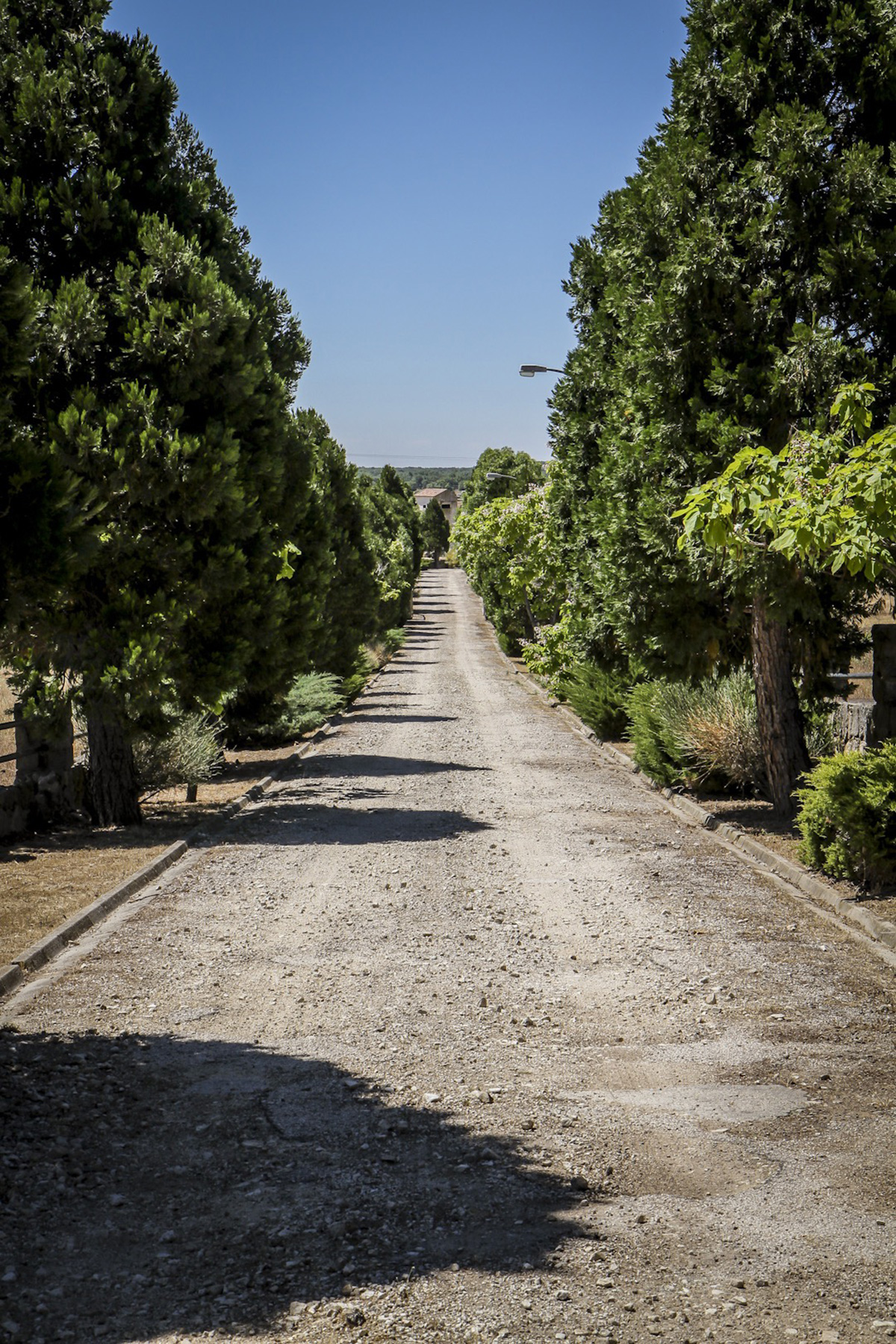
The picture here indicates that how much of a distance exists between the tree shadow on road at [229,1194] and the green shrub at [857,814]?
4.88 meters

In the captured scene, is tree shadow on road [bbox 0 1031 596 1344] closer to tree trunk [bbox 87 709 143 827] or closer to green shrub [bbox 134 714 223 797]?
tree trunk [bbox 87 709 143 827]

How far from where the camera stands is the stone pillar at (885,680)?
11.7 metres

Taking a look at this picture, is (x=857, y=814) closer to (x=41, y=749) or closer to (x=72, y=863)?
(x=72, y=863)

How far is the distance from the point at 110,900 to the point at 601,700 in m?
13.5

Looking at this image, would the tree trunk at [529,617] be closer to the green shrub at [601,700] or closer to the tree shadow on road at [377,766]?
the green shrub at [601,700]

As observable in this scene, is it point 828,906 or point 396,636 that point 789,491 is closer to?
point 828,906

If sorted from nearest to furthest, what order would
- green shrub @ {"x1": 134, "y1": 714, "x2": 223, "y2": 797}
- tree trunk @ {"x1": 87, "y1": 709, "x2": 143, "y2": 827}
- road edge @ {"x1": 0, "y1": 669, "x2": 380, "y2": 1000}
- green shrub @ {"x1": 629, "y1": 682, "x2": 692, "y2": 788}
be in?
road edge @ {"x1": 0, "y1": 669, "x2": 380, "y2": 1000} → tree trunk @ {"x1": 87, "y1": 709, "x2": 143, "y2": 827} → green shrub @ {"x1": 629, "y1": 682, "x2": 692, "y2": 788} → green shrub @ {"x1": 134, "y1": 714, "x2": 223, "y2": 797}

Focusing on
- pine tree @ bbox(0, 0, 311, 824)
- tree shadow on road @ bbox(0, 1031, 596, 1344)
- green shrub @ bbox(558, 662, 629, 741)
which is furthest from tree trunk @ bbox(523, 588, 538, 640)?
tree shadow on road @ bbox(0, 1031, 596, 1344)

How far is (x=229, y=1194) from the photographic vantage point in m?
4.61

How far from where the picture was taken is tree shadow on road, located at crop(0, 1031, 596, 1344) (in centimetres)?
389

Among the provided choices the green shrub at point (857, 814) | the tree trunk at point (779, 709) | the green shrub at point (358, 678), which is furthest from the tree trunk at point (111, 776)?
the green shrub at point (358, 678)

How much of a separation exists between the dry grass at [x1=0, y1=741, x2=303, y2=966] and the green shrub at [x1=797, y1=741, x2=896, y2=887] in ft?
18.9

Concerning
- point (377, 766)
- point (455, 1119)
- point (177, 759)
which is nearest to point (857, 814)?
point (455, 1119)

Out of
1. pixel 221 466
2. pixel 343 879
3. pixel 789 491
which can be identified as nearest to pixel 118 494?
pixel 221 466
